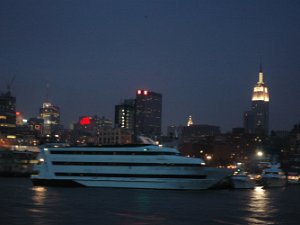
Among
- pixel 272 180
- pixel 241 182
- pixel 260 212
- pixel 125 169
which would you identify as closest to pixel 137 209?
pixel 260 212

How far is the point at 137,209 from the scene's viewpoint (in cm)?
4691

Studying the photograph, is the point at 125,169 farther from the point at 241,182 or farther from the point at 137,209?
the point at 137,209

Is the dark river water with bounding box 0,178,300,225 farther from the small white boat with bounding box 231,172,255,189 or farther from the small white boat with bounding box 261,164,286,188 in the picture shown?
the small white boat with bounding box 261,164,286,188

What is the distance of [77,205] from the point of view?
49.1 metres

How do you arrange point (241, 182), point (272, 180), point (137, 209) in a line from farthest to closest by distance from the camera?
point (272, 180), point (241, 182), point (137, 209)

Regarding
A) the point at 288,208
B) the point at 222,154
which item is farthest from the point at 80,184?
the point at 222,154

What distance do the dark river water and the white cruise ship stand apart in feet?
13.9

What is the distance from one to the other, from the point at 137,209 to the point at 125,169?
23.6m

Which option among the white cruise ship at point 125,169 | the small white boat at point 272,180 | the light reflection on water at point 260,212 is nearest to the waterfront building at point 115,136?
the small white boat at point 272,180

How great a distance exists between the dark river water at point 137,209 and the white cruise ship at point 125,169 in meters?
4.25

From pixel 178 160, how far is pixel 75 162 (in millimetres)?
13981

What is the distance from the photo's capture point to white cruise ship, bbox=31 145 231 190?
6862cm

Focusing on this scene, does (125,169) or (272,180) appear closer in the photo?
(125,169)

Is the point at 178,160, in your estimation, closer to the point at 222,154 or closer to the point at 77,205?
A: the point at 77,205
